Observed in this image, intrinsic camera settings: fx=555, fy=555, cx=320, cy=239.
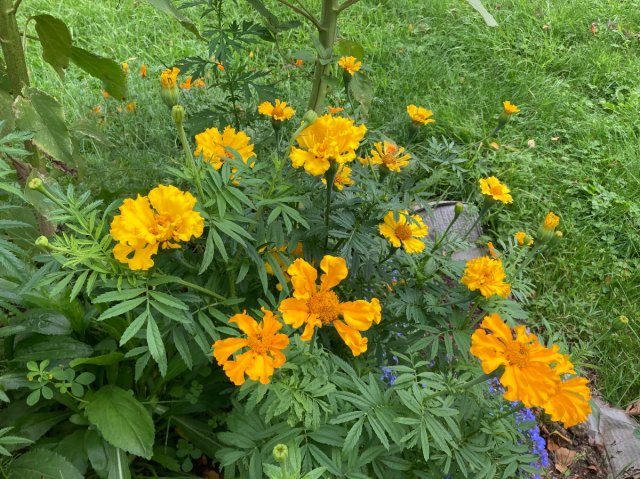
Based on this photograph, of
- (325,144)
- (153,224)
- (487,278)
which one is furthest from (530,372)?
(153,224)

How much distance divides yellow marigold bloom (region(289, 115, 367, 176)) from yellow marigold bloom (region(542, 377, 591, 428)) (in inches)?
23.2

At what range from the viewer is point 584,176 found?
8.97ft

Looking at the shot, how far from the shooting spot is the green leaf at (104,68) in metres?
1.52

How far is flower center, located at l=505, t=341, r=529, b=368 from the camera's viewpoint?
0.97m

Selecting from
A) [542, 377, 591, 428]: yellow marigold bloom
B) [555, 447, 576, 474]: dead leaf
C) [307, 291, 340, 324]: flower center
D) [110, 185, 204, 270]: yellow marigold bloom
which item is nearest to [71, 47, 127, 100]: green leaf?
[110, 185, 204, 270]: yellow marigold bloom

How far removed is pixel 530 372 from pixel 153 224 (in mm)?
710

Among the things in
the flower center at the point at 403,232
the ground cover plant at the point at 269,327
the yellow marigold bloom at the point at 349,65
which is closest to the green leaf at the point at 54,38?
the ground cover plant at the point at 269,327

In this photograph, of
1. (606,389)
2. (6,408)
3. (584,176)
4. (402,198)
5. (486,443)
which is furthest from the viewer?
(584,176)

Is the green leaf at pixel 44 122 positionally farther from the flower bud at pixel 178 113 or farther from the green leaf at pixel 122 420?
the green leaf at pixel 122 420

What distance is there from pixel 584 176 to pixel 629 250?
452 millimetres

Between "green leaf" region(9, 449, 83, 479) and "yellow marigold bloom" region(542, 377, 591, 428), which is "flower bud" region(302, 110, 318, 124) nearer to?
"yellow marigold bloom" region(542, 377, 591, 428)

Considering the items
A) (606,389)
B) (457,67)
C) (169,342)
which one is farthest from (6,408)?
(457,67)

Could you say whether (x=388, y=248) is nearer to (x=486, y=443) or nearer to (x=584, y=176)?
(x=486, y=443)

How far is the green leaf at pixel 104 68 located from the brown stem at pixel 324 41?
542 millimetres
